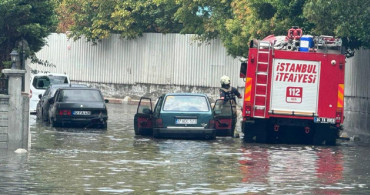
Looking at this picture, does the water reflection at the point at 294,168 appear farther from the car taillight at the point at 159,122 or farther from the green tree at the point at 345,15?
the green tree at the point at 345,15

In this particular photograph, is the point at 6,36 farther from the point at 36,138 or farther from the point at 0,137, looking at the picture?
the point at 0,137

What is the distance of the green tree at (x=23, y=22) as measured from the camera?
36344 millimetres

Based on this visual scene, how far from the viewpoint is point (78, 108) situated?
3209 centimetres

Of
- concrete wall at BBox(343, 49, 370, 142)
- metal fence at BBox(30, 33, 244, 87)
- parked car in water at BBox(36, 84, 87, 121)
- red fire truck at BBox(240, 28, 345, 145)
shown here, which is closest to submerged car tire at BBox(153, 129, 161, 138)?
red fire truck at BBox(240, 28, 345, 145)

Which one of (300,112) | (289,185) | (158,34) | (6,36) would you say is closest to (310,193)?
(289,185)

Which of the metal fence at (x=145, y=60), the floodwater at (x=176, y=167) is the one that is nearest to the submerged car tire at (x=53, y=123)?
the floodwater at (x=176, y=167)

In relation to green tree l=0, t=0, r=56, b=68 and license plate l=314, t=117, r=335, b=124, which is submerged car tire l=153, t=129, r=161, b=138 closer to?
license plate l=314, t=117, r=335, b=124

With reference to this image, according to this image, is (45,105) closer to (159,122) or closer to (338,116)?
(159,122)

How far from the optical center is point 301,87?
27359mm

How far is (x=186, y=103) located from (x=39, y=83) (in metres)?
14.1

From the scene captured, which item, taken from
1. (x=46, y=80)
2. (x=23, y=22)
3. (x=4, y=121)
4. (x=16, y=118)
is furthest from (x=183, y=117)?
(x=46, y=80)

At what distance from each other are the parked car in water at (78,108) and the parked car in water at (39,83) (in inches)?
277

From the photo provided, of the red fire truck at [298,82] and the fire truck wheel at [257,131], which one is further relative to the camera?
the fire truck wheel at [257,131]

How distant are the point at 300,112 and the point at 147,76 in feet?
100
